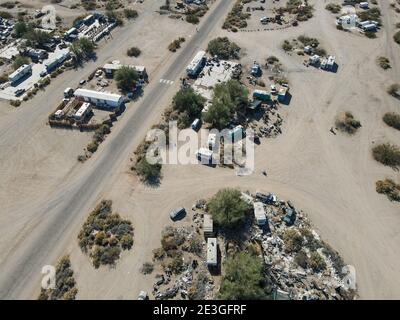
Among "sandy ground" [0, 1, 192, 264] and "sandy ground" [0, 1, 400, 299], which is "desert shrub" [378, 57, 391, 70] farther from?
"sandy ground" [0, 1, 192, 264]

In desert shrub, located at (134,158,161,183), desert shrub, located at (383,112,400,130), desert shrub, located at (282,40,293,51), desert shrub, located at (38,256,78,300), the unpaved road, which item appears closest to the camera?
desert shrub, located at (38,256,78,300)

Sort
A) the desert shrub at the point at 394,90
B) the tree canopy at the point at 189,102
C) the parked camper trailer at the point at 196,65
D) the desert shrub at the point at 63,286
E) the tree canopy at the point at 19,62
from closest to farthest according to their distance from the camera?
the desert shrub at the point at 63,286 → the tree canopy at the point at 189,102 → the desert shrub at the point at 394,90 → the parked camper trailer at the point at 196,65 → the tree canopy at the point at 19,62

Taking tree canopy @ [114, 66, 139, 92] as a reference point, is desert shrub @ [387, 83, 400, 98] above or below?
below

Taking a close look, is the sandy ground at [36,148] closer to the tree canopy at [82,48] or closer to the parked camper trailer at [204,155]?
the tree canopy at [82,48]

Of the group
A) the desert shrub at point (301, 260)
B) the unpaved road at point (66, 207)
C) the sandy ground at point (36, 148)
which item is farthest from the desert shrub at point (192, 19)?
the desert shrub at point (301, 260)

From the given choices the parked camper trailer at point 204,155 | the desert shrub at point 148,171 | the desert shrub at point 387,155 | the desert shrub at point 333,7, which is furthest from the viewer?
the desert shrub at point 333,7

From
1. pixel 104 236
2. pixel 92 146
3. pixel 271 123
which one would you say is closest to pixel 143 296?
pixel 104 236

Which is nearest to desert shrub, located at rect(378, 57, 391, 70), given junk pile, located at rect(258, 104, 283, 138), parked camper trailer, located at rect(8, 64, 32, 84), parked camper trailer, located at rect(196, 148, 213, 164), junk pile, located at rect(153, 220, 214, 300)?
junk pile, located at rect(258, 104, 283, 138)
